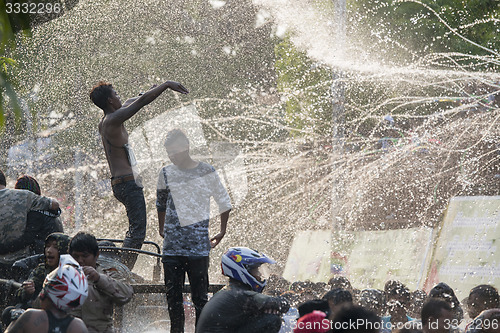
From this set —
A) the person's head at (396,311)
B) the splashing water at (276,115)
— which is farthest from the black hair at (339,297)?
the splashing water at (276,115)

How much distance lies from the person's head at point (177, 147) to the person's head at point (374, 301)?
2214 mm

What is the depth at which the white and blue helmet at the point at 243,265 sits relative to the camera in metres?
4.95

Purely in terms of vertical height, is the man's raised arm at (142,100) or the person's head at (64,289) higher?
the man's raised arm at (142,100)

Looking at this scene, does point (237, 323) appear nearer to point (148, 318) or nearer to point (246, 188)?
point (148, 318)

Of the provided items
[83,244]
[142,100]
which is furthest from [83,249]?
[142,100]

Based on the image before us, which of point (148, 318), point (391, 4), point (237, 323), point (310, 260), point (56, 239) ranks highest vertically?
point (391, 4)

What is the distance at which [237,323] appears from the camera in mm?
4801

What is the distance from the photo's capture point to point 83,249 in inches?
191

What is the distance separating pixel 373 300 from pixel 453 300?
0.79 metres

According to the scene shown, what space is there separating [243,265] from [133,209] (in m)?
2.17

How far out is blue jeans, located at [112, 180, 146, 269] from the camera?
682cm

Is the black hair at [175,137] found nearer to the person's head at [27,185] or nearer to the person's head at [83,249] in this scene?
the person's head at [83,249]

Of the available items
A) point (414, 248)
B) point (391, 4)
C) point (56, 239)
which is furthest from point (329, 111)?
point (56, 239)

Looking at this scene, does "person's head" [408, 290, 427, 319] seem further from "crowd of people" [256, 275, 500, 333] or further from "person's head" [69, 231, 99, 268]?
"person's head" [69, 231, 99, 268]
